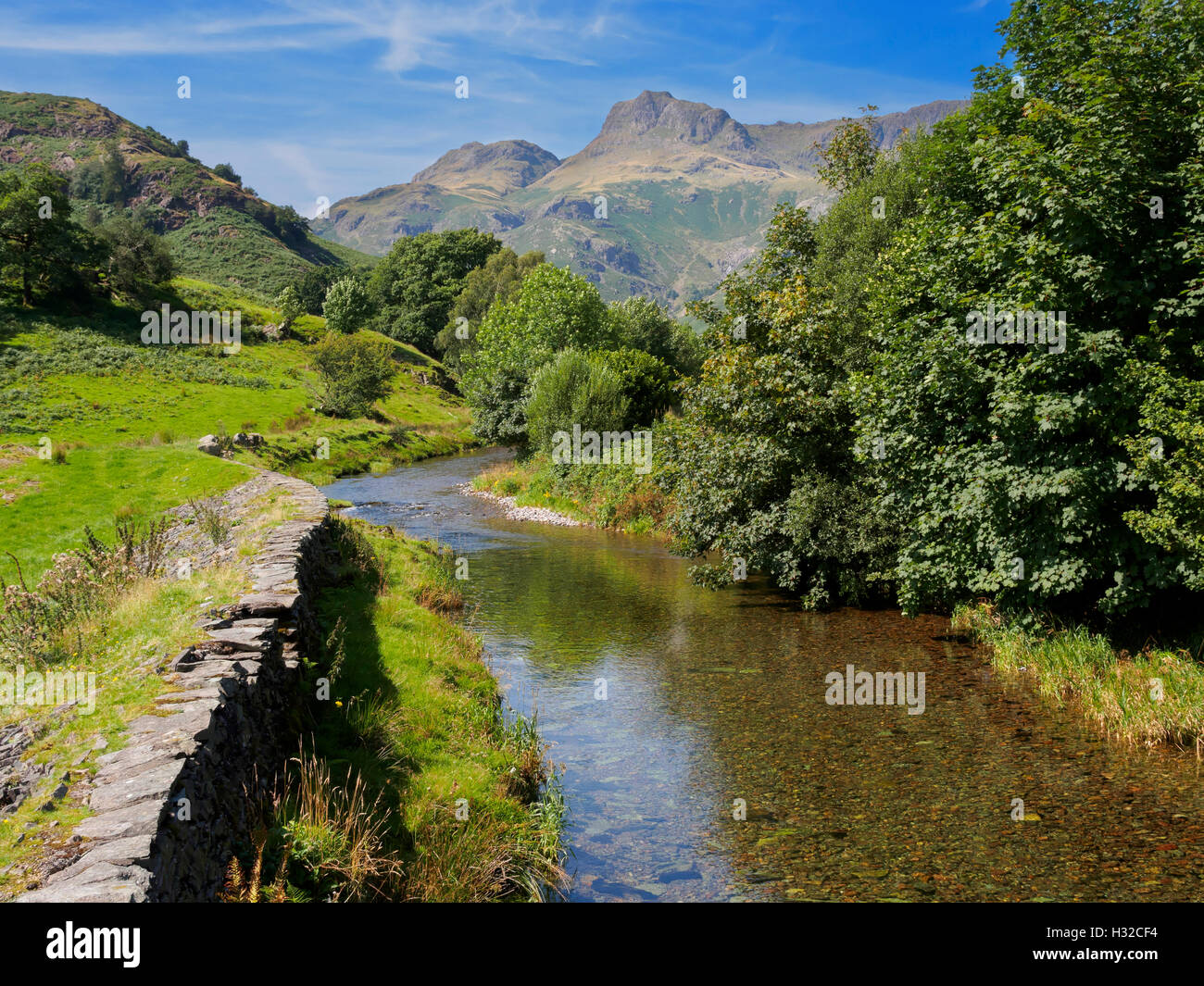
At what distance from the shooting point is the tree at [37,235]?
78.1m

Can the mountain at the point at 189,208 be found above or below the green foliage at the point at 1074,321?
above

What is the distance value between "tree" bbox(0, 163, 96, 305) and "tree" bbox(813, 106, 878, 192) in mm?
78450

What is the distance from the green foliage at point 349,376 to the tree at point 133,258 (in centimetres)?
2632

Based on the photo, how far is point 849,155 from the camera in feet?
130

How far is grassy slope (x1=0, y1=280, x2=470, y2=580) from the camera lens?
24.8 m

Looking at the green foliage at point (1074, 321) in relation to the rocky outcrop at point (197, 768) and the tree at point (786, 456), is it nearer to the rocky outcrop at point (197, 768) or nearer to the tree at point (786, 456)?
Result: the tree at point (786, 456)

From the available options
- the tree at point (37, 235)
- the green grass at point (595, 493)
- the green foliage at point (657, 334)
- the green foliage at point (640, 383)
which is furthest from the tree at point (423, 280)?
the green grass at point (595, 493)

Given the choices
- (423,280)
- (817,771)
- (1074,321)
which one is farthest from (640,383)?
(423,280)

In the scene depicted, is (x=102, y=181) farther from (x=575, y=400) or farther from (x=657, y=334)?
(x=575, y=400)

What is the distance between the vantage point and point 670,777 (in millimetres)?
13703

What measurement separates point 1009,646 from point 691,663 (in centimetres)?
781

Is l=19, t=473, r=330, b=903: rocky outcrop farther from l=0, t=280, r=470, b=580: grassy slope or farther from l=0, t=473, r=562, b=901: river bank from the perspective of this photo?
l=0, t=280, r=470, b=580: grassy slope
